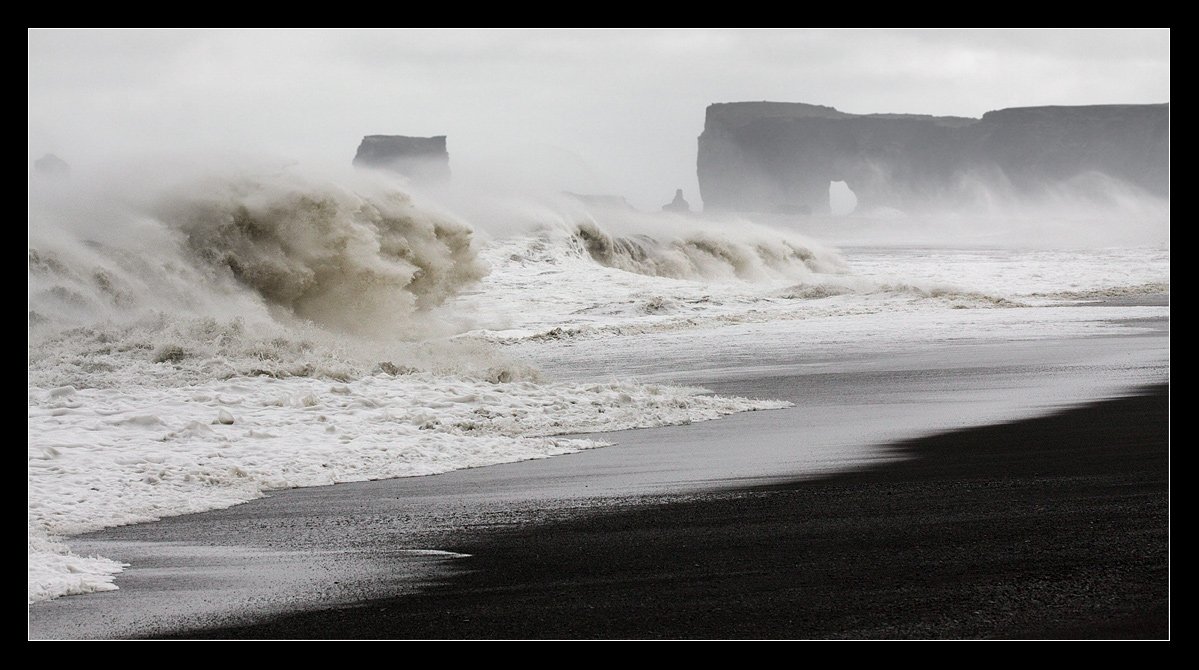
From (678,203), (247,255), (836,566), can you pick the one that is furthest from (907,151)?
(836,566)

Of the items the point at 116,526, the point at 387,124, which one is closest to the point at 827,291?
the point at 387,124

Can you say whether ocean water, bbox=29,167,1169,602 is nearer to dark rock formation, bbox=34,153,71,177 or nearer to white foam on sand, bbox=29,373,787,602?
white foam on sand, bbox=29,373,787,602

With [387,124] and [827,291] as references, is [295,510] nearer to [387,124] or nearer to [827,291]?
[387,124]

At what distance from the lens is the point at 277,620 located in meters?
3.77

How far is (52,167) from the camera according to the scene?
474 inches

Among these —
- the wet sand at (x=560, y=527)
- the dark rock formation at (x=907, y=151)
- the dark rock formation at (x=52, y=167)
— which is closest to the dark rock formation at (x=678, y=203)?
the dark rock formation at (x=907, y=151)

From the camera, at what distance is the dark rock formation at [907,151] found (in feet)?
30.5

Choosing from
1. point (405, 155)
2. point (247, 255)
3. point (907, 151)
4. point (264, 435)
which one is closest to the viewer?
point (264, 435)

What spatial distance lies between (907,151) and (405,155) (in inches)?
303

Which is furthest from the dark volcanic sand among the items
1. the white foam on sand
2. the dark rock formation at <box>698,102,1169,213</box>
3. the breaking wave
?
the breaking wave

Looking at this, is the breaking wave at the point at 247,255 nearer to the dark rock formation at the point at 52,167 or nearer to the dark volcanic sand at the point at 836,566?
the dark rock formation at the point at 52,167

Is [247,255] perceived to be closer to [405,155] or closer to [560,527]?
[405,155]

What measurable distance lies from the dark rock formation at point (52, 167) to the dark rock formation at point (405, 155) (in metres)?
2.75

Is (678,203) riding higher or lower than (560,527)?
higher
